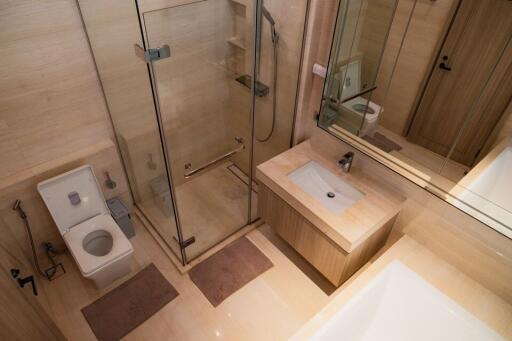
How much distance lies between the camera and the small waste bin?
2510 millimetres

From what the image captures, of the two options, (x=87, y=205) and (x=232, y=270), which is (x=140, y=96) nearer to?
(x=87, y=205)

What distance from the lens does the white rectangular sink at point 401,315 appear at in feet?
5.19

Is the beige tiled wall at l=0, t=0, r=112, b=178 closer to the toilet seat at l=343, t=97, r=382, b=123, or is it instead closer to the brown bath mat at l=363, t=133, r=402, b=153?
the toilet seat at l=343, t=97, r=382, b=123

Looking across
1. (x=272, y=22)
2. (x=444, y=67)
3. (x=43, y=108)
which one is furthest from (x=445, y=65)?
(x=43, y=108)

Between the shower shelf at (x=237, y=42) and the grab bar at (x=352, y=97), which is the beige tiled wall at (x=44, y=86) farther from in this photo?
the grab bar at (x=352, y=97)

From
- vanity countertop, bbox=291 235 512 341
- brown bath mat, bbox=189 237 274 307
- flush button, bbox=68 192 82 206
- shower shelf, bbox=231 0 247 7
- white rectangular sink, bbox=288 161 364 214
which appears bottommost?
brown bath mat, bbox=189 237 274 307

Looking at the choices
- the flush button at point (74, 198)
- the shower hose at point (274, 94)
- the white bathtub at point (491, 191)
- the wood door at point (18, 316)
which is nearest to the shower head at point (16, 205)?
the flush button at point (74, 198)

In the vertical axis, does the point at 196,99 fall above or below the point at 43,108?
below

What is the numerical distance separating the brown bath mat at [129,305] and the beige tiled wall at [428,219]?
1483 millimetres

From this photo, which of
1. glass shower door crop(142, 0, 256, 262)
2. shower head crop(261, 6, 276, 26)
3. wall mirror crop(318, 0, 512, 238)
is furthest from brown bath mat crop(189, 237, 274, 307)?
shower head crop(261, 6, 276, 26)

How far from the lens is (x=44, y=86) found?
1.98m

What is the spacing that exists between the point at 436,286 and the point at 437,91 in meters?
1.00

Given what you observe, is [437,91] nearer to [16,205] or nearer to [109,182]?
[109,182]

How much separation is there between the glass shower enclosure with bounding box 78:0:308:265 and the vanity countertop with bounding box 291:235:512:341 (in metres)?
1.11
